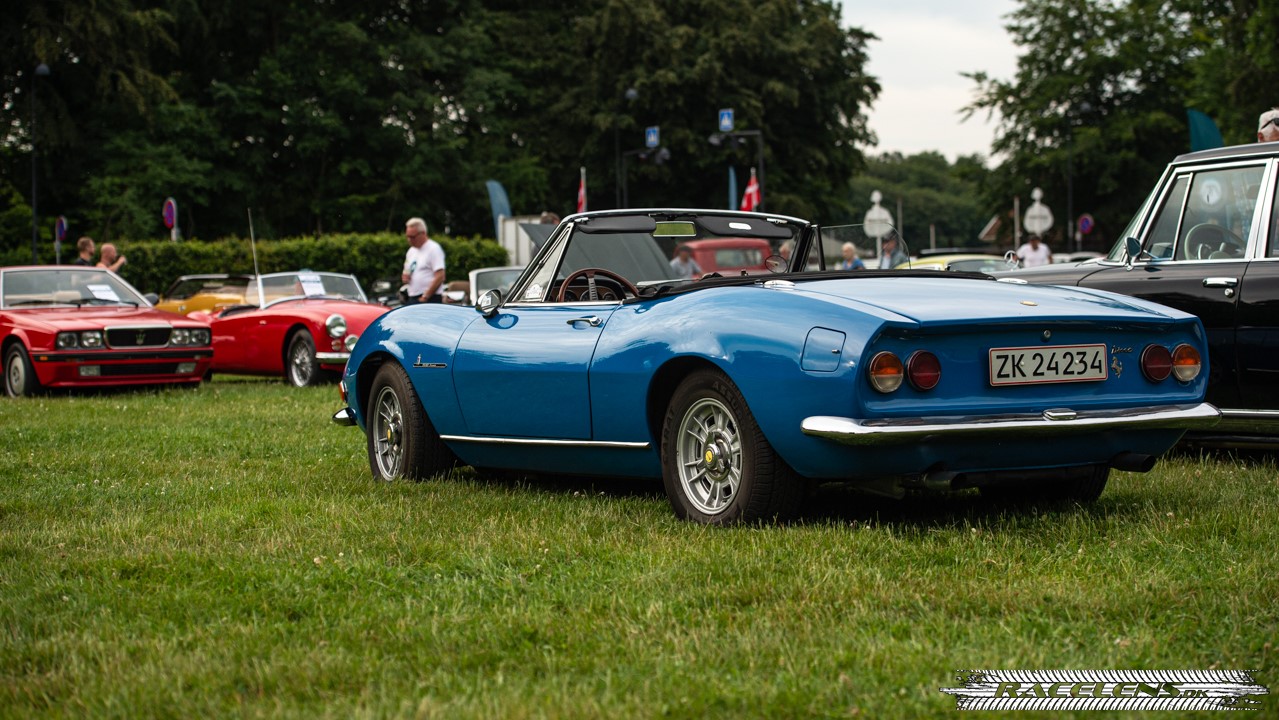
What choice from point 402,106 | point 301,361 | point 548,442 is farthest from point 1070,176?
point 548,442

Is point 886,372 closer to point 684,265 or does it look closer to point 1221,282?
point 684,265

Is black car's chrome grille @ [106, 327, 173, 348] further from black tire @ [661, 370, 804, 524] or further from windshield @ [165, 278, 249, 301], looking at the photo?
black tire @ [661, 370, 804, 524]

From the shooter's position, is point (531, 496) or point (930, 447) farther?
point (531, 496)

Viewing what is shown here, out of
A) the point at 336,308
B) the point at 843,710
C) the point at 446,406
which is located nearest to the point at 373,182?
the point at 336,308

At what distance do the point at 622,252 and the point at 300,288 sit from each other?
10880mm

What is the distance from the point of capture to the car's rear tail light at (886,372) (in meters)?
4.91

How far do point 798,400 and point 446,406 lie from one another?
2398mm

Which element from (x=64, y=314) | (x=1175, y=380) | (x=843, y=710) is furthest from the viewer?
(x=64, y=314)

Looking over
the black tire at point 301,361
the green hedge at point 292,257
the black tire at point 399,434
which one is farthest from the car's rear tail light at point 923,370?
the green hedge at point 292,257

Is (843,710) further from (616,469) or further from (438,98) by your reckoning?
(438,98)

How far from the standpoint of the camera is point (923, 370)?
16.3ft

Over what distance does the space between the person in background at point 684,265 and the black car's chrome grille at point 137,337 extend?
355 inches

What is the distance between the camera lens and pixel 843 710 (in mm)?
3135

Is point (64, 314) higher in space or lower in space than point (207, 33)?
lower
